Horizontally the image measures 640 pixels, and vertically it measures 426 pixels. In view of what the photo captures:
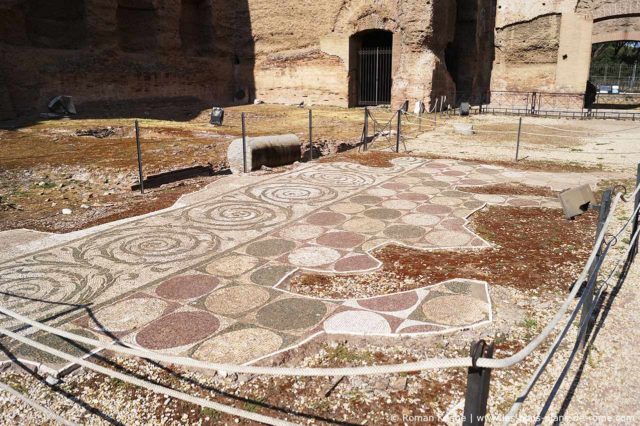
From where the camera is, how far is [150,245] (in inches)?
179

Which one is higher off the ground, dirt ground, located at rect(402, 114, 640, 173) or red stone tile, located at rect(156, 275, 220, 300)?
dirt ground, located at rect(402, 114, 640, 173)

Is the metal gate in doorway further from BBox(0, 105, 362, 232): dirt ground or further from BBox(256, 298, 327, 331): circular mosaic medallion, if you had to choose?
BBox(256, 298, 327, 331): circular mosaic medallion

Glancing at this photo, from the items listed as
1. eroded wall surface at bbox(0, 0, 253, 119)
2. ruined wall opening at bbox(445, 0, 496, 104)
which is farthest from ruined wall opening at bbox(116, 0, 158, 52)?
ruined wall opening at bbox(445, 0, 496, 104)

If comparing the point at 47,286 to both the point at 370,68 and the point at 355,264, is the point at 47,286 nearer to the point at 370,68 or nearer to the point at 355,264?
the point at 355,264

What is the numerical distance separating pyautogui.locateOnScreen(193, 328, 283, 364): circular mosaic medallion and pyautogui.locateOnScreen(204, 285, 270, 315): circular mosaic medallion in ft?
1.02

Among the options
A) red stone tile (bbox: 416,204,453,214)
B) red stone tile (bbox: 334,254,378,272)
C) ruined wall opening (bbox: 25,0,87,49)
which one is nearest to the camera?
red stone tile (bbox: 334,254,378,272)

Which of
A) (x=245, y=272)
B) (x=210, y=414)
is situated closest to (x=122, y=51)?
(x=245, y=272)

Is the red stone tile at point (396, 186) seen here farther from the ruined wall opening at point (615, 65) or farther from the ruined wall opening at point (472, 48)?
the ruined wall opening at point (615, 65)

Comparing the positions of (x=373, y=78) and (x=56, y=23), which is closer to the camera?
(x=56, y=23)

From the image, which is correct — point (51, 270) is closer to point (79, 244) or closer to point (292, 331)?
point (79, 244)

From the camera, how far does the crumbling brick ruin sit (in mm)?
17312

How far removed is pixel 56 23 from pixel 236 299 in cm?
1897

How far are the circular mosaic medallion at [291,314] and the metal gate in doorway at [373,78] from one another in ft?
64.5

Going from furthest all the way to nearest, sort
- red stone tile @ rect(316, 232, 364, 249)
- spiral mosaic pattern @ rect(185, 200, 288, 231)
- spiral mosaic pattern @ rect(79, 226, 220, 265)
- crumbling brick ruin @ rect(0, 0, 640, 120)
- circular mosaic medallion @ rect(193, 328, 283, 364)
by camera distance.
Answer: crumbling brick ruin @ rect(0, 0, 640, 120) < spiral mosaic pattern @ rect(185, 200, 288, 231) < red stone tile @ rect(316, 232, 364, 249) < spiral mosaic pattern @ rect(79, 226, 220, 265) < circular mosaic medallion @ rect(193, 328, 283, 364)
